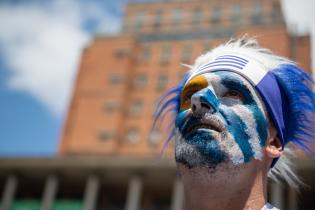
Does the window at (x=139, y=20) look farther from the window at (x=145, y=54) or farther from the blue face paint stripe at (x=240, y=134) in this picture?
the blue face paint stripe at (x=240, y=134)

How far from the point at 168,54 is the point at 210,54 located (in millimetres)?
53066

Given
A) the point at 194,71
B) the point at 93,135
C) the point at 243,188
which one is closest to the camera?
the point at 243,188

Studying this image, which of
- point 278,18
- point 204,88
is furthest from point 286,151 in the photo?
point 278,18

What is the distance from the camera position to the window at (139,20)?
6488 centimetres

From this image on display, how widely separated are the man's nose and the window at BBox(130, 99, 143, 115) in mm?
51494

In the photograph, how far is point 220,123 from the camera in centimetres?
270

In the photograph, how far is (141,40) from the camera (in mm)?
58969

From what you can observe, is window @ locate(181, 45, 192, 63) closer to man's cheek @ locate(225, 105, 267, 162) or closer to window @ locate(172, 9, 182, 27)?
window @ locate(172, 9, 182, 27)

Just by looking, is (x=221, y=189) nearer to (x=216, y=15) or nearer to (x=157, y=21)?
(x=216, y=15)

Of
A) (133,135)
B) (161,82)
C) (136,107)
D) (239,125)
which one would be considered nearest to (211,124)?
(239,125)

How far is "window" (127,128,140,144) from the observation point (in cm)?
5238

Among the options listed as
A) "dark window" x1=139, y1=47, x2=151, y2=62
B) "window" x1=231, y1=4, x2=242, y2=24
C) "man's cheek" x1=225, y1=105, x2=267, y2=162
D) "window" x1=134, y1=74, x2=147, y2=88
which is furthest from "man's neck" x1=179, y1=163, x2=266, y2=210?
"window" x1=231, y1=4, x2=242, y2=24

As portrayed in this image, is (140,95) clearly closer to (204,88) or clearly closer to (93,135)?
(93,135)

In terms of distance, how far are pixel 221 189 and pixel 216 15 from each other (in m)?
62.6
